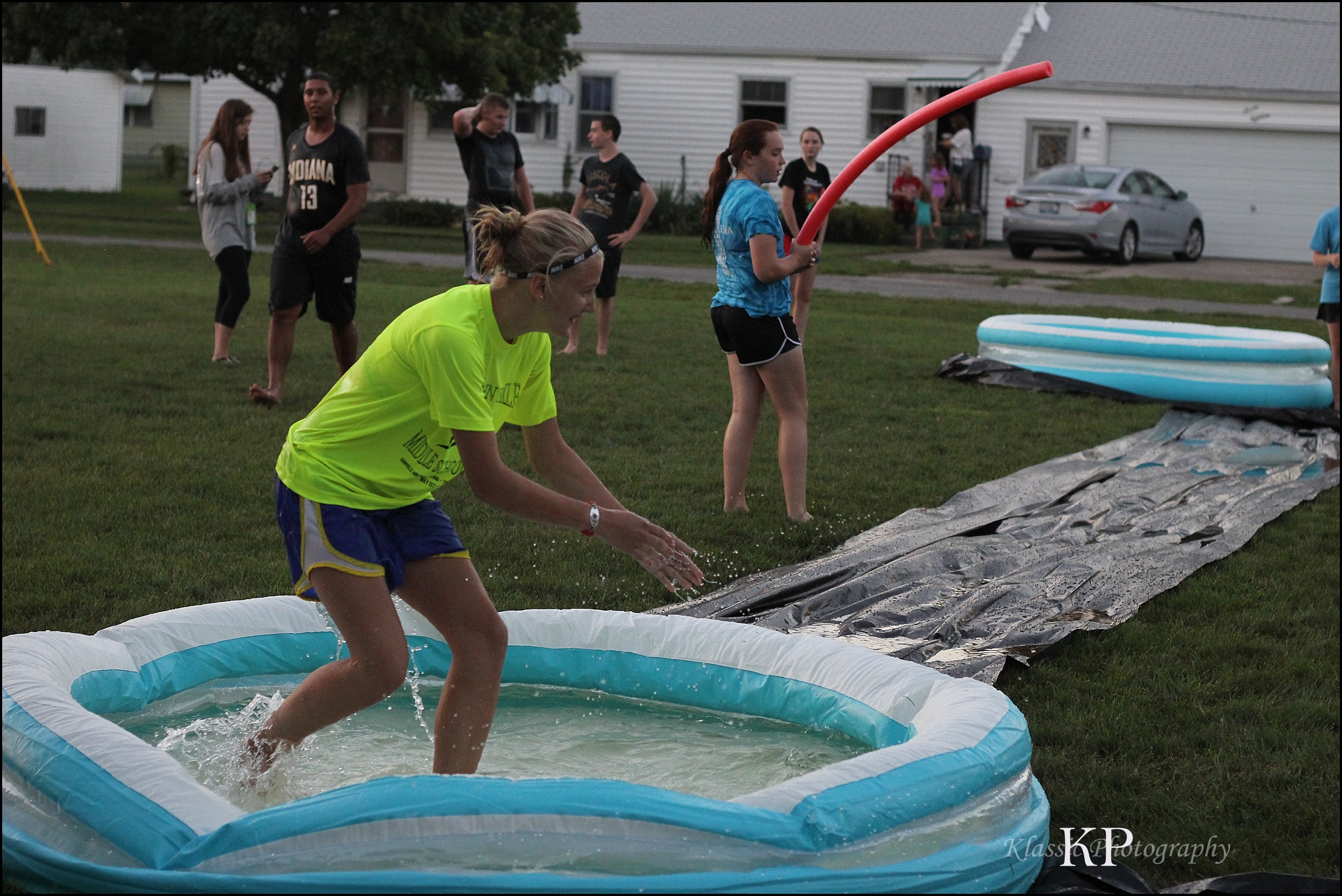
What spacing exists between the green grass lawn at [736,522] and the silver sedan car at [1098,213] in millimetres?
11753

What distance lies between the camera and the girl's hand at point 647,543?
132 inches

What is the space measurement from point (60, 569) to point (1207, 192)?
26111mm

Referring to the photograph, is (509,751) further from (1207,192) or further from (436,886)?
(1207,192)

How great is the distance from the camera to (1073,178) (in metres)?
24.9

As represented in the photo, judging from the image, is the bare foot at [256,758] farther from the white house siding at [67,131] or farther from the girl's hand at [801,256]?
the white house siding at [67,131]

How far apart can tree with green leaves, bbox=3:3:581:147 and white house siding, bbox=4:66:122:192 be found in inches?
415

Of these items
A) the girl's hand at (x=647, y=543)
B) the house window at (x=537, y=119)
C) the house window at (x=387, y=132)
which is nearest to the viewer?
the girl's hand at (x=647, y=543)

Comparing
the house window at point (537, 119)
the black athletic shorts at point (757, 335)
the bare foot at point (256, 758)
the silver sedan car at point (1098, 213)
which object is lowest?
the bare foot at point (256, 758)

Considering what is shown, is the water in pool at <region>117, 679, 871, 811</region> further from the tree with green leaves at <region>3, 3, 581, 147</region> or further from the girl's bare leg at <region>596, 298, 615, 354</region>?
the tree with green leaves at <region>3, 3, 581, 147</region>

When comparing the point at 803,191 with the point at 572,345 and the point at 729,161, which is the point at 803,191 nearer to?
the point at 572,345

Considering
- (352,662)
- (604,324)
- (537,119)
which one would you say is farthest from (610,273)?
(537,119)

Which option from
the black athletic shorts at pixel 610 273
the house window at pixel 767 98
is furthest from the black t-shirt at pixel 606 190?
the house window at pixel 767 98

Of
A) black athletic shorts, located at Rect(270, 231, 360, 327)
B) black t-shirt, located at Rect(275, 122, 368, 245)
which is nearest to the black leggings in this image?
black athletic shorts, located at Rect(270, 231, 360, 327)

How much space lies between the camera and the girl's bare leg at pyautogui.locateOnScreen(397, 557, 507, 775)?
140 inches
